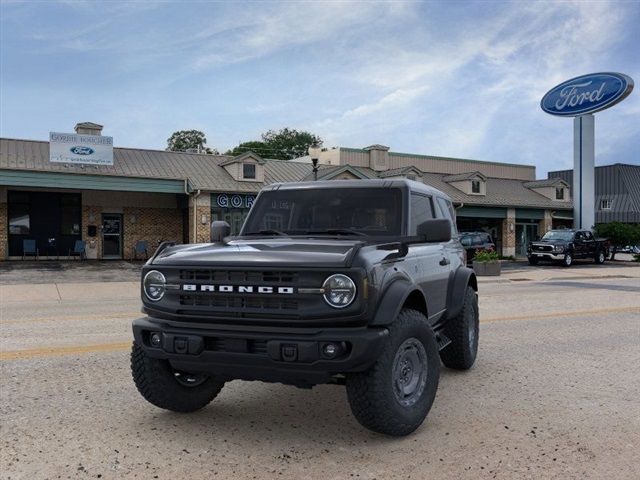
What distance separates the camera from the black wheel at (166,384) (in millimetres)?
4453

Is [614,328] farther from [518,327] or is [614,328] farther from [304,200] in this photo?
[304,200]

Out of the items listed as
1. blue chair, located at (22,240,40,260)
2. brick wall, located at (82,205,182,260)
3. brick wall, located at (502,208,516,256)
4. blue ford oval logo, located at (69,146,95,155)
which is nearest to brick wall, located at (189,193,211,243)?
brick wall, located at (82,205,182,260)

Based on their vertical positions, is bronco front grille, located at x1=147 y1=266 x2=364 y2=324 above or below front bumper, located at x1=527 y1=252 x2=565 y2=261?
above

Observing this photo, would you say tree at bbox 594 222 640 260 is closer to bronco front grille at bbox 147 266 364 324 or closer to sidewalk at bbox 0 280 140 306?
sidewalk at bbox 0 280 140 306

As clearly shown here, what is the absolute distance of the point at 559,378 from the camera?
627 centimetres

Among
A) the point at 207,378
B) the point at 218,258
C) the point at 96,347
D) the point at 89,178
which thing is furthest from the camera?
the point at 89,178

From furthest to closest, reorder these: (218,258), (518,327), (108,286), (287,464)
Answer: (108,286)
(518,327)
(218,258)
(287,464)

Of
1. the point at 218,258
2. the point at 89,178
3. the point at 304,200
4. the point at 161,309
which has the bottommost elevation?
the point at 161,309

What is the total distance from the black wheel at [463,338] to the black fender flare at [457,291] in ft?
0.64

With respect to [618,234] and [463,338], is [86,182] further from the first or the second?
[618,234]

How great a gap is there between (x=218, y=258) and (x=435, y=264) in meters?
2.19

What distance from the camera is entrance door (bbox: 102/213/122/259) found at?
30.5 metres

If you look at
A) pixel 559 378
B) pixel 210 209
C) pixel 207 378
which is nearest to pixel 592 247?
pixel 210 209

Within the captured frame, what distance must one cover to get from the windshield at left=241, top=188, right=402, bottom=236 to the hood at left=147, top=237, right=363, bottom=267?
2.01 feet
